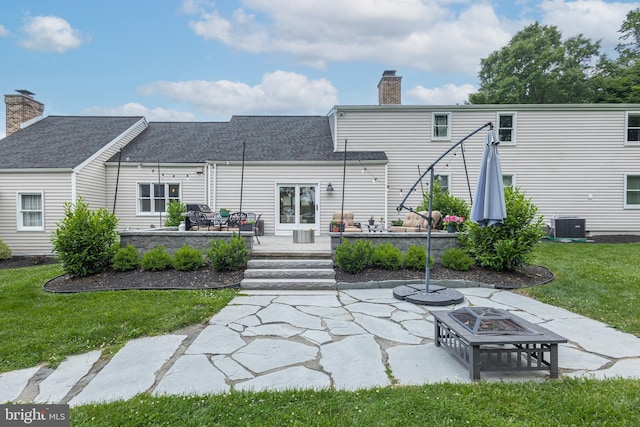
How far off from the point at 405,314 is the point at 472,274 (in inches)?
111

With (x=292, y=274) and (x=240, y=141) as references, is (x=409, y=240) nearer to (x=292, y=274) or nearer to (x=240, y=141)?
(x=292, y=274)

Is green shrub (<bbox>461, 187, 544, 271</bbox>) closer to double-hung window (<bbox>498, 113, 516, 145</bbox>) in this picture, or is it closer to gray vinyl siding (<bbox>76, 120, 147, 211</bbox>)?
double-hung window (<bbox>498, 113, 516, 145</bbox>)

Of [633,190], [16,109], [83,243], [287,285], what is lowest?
[287,285]

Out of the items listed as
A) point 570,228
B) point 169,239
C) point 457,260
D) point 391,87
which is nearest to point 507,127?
point 570,228

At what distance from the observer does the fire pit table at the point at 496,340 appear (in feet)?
9.18

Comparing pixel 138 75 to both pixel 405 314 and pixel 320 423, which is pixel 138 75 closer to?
pixel 405 314

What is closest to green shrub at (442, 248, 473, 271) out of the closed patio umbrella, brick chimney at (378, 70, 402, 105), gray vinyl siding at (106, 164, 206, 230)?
the closed patio umbrella

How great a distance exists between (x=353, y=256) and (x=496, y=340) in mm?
4036

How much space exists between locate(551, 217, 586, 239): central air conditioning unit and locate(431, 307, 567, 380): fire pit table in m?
11.1

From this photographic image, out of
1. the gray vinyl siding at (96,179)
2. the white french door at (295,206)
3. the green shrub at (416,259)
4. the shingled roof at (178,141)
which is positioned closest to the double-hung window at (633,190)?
the shingled roof at (178,141)

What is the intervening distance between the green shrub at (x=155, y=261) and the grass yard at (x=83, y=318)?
1078mm

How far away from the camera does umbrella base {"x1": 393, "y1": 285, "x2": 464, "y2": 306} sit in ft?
16.9

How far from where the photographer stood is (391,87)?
14.4m

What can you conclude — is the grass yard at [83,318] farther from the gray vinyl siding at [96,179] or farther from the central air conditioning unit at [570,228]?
the central air conditioning unit at [570,228]
